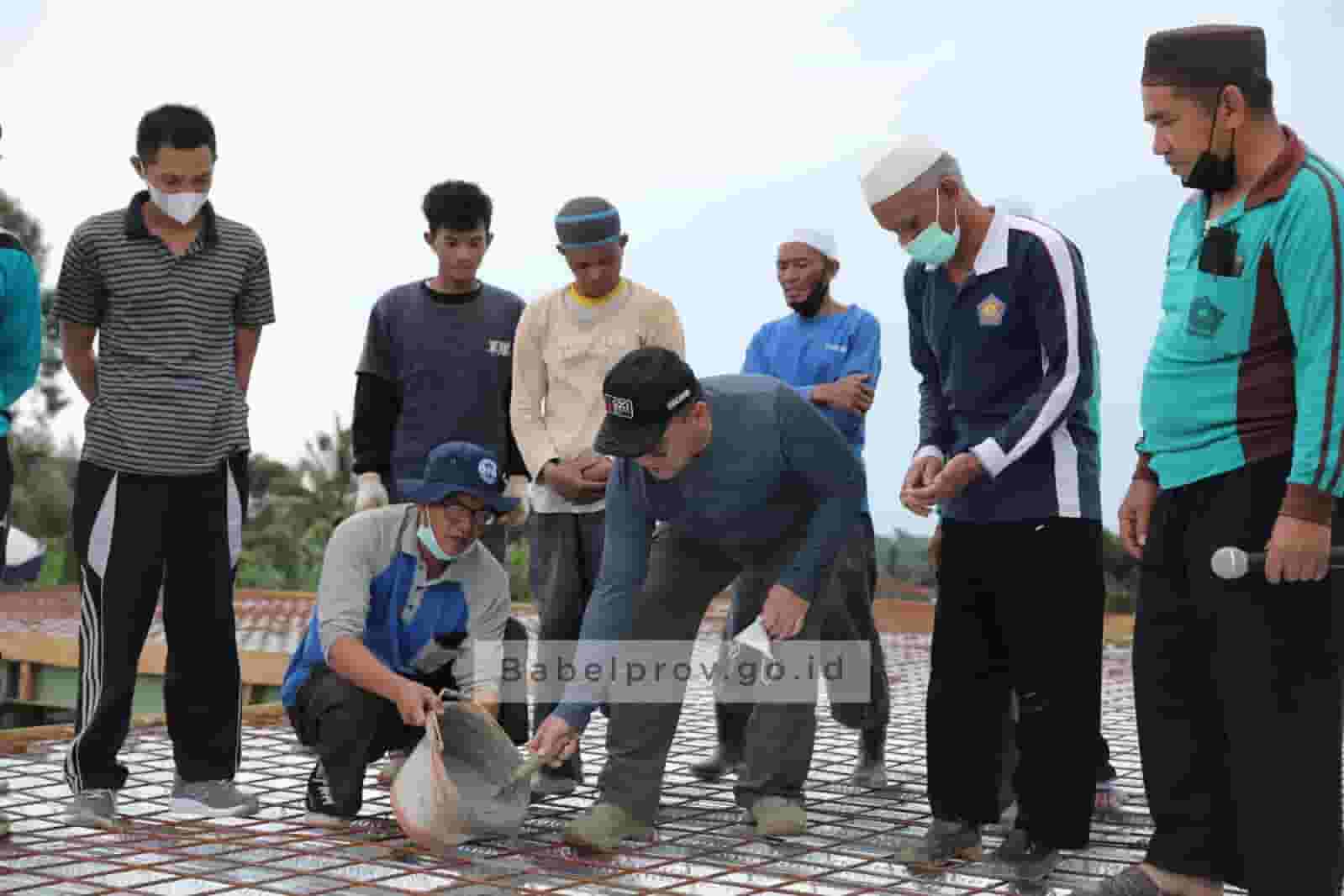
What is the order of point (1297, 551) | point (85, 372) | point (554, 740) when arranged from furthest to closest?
point (85, 372) < point (554, 740) < point (1297, 551)

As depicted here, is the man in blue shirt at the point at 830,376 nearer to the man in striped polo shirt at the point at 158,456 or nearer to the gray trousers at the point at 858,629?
the gray trousers at the point at 858,629

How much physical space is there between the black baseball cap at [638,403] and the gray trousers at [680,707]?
0.36 meters

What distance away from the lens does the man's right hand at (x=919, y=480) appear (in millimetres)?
2812

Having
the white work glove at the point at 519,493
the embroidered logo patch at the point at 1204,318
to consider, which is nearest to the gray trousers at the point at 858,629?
the white work glove at the point at 519,493

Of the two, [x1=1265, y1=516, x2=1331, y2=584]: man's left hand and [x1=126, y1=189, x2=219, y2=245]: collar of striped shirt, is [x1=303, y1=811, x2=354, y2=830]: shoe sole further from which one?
[x1=1265, y1=516, x2=1331, y2=584]: man's left hand

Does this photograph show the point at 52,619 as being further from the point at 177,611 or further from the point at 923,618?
A: the point at 177,611

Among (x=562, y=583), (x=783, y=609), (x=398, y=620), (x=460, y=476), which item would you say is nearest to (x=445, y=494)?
(x=460, y=476)

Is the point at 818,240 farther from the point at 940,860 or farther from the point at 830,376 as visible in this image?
the point at 940,860

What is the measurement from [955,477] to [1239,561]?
684 mm

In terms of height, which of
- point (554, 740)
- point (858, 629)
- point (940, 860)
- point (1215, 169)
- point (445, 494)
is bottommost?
point (940, 860)

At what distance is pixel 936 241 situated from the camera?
8.96ft

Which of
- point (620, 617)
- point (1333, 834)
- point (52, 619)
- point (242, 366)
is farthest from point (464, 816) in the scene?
point (52, 619)

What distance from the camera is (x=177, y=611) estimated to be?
3234 millimetres

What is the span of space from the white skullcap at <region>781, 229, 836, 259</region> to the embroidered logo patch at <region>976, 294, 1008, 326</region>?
1057 mm
